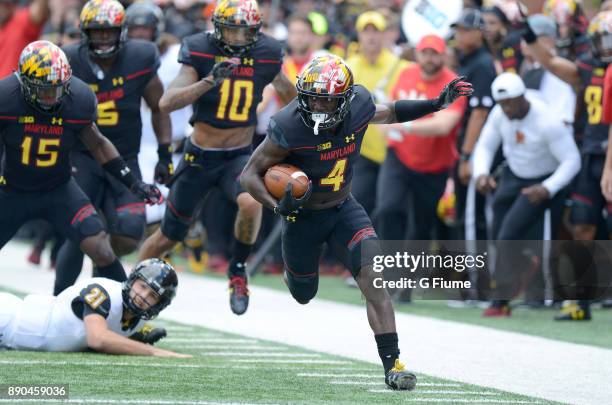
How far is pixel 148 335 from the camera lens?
8.33 metres

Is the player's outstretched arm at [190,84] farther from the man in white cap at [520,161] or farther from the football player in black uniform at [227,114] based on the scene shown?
the man in white cap at [520,161]

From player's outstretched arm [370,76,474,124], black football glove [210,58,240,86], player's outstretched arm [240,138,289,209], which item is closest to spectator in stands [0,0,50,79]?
black football glove [210,58,240,86]

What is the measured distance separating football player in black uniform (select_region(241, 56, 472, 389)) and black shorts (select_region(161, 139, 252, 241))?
1.72m

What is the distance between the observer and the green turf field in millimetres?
6391

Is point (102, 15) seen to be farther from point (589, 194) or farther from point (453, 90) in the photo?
point (589, 194)

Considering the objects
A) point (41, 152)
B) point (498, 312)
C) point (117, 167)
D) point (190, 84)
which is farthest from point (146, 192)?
point (498, 312)

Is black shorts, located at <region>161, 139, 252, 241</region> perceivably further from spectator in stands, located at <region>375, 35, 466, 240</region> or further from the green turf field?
spectator in stands, located at <region>375, 35, 466, 240</region>

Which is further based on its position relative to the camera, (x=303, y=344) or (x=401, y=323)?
(x=401, y=323)

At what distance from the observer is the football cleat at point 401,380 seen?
679 cm

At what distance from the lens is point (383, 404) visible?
631 centimetres

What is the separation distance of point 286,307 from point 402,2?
641 centimetres

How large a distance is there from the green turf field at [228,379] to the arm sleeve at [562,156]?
3065 millimetres

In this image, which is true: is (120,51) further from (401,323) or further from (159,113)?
(401,323)

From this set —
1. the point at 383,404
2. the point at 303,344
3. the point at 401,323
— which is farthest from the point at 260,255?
the point at 383,404
